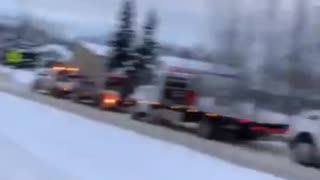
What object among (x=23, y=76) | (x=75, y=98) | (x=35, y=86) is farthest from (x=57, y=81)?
(x=23, y=76)

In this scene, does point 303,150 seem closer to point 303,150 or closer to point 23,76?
point 303,150

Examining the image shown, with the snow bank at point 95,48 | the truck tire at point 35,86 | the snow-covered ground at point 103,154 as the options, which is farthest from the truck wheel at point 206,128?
the truck tire at point 35,86

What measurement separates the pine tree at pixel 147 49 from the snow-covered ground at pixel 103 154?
20.9 m

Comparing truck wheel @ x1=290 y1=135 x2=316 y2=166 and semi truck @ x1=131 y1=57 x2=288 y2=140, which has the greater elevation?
semi truck @ x1=131 y1=57 x2=288 y2=140

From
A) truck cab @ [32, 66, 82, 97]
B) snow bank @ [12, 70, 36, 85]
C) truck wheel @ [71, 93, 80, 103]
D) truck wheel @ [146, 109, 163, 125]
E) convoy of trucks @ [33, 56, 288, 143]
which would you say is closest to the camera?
convoy of trucks @ [33, 56, 288, 143]

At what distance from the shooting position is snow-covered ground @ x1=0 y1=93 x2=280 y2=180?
28.0 feet

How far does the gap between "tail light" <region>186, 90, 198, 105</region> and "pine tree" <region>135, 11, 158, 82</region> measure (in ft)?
36.4

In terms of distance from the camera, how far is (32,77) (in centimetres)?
3841

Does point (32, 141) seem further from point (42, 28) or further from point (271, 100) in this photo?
point (42, 28)

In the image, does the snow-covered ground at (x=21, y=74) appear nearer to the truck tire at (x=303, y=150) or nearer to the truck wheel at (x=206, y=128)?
the truck wheel at (x=206, y=128)

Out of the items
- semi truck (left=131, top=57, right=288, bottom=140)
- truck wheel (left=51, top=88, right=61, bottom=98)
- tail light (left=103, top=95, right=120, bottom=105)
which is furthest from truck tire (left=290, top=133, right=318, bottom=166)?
truck wheel (left=51, top=88, right=61, bottom=98)

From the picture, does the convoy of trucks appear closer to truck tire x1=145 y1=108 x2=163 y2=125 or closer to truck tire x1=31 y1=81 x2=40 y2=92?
truck tire x1=145 y1=108 x2=163 y2=125

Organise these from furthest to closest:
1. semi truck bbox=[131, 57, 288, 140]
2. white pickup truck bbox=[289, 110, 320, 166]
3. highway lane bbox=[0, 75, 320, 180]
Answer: semi truck bbox=[131, 57, 288, 140] → white pickup truck bbox=[289, 110, 320, 166] → highway lane bbox=[0, 75, 320, 180]

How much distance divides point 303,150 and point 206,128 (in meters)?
5.20
